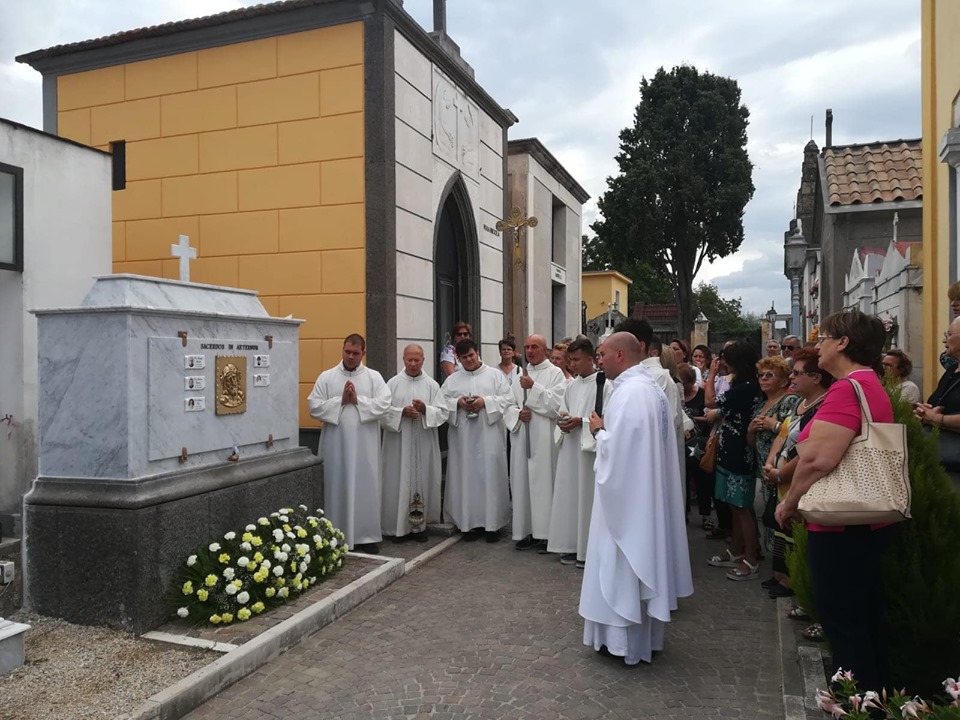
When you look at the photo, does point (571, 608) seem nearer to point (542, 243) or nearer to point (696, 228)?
point (542, 243)

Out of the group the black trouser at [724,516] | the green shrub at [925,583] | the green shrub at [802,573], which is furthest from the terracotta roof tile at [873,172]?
the green shrub at [925,583]

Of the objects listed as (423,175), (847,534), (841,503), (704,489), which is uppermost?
(423,175)

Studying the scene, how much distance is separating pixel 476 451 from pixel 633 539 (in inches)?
129

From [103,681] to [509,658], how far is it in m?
2.08

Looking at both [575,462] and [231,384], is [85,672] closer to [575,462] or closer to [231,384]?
[231,384]

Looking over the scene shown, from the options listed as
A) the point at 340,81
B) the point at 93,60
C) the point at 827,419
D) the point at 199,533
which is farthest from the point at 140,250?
the point at 827,419

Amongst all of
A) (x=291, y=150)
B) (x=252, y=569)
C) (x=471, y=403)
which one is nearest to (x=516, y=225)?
(x=291, y=150)

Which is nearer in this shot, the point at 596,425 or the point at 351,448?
the point at 596,425

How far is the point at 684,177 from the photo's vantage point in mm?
26859

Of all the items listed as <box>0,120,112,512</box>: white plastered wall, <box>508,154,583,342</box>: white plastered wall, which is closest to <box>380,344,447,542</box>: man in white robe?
<box>0,120,112,512</box>: white plastered wall

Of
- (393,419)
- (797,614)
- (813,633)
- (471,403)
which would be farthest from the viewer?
(471,403)

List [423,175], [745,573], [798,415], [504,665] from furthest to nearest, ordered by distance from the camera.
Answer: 1. [423,175]
2. [745,573]
3. [798,415]
4. [504,665]

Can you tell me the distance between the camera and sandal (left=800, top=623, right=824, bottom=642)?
4168 mm

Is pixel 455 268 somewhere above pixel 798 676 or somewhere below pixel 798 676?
above
